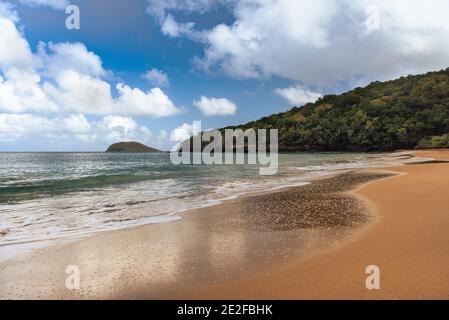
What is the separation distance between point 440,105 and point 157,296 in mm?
107108

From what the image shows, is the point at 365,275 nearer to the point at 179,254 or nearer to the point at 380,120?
the point at 179,254

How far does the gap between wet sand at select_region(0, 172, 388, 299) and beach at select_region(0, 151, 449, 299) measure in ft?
0.06

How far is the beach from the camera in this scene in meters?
3.94

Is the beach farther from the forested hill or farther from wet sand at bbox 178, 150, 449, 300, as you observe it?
the forested hill

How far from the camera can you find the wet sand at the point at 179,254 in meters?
4.20

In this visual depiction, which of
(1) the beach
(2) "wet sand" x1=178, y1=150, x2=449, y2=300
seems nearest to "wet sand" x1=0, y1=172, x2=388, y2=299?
(1) the beach

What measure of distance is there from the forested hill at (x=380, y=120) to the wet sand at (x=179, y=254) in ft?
273

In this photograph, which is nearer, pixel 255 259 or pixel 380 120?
pixel 255 259

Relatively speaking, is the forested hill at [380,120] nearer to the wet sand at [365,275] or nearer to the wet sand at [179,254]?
the wet sand at [179,254]

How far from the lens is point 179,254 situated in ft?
17.9

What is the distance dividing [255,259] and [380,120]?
103 metres

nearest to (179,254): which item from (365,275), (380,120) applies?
(365,275)

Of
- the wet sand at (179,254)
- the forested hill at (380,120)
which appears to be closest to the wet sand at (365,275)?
the wet sand at (179,254)
